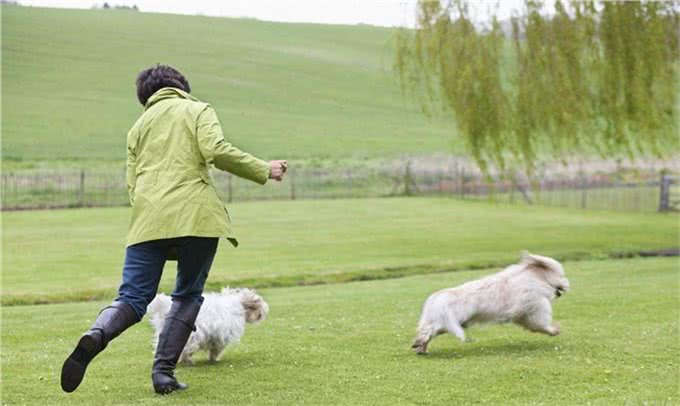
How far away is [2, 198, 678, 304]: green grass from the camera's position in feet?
68.2

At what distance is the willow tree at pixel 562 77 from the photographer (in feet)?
80.7

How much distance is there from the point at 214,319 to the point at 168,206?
6.62 ft

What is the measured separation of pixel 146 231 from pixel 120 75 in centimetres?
6865

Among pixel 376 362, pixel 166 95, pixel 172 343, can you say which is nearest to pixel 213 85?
pixel 376 362

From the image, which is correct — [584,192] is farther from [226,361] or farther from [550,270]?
[226,361]

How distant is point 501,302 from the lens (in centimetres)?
1005

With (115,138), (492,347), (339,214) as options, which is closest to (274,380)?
→ (492,347)

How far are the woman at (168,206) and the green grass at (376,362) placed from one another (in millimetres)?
544

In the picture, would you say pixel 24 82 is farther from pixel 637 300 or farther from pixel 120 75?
pixel 637 300

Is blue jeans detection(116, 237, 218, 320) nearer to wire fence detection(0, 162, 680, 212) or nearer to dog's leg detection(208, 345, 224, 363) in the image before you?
dog's leg detection(208, 345, 224, 363)

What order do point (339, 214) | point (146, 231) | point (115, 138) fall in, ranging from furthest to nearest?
1. point (115, 138)
2. point (339, 214)
3. point (146, 231)

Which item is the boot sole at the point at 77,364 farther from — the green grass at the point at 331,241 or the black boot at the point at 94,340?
the green grass at the point at 331,241

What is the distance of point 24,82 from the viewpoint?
70.9m

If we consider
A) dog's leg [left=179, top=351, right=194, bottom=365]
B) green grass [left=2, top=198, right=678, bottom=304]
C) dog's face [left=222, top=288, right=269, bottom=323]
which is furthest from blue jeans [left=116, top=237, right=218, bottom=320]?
green grass [left=2, top=198, right=678, bottom=304]
